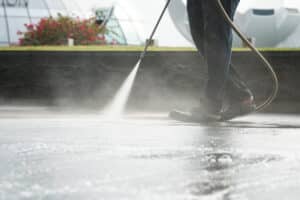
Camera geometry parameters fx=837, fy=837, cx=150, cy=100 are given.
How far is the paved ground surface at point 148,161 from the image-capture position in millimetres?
2490

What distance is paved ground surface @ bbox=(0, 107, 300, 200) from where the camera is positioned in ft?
8.17

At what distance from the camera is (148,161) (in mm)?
3295

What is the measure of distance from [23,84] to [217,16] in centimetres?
446

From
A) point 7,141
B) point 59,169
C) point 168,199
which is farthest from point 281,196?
point 7,141

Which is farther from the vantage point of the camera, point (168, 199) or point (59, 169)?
point (59, 169)

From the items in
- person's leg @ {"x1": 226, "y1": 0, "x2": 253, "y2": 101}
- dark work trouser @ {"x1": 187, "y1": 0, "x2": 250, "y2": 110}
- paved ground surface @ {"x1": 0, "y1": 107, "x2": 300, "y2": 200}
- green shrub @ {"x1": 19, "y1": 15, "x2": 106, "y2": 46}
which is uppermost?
green shrub @ {"x1": 19, "y1": 15, "x2": 106, "y2": 46}

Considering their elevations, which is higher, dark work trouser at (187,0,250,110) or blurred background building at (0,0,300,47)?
blurred background building at (0,0,300,47)

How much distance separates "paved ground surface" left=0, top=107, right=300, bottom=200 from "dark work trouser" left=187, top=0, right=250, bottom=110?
0.36 meters

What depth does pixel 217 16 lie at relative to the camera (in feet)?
18.5

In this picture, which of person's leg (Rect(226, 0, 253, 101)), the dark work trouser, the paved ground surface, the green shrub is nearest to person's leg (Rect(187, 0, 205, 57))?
the dark work trouser

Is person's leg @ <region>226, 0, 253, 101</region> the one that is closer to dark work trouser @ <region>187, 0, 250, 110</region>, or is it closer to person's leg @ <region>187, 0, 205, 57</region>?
dark work trouser @ <region>187, 0, 250, 110</region>

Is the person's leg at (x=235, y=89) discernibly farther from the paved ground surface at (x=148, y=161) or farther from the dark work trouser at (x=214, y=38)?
the paved ground surface at (x=148, y=161)

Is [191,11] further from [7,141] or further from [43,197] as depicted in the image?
[43,197]

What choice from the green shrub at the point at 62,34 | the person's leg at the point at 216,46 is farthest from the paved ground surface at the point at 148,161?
the green shrub at the point at 62,34
